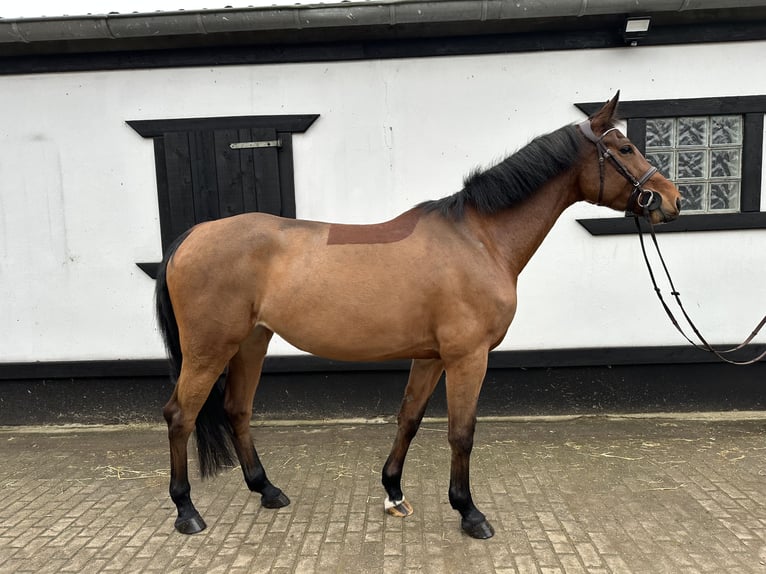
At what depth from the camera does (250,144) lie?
421 cm

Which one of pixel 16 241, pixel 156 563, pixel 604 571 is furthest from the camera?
pixel 16 241

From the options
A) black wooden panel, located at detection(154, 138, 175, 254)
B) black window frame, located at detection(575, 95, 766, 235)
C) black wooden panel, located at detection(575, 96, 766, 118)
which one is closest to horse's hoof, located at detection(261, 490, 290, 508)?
black wooden panel, located at detection(154, 138, 175, 254)

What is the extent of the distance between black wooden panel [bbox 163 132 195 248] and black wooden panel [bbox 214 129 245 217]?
0.26m

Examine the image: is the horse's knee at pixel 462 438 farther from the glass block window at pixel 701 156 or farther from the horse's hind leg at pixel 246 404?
the glass block window at pixel 701 156

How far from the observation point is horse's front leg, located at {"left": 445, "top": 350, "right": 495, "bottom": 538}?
263 cm

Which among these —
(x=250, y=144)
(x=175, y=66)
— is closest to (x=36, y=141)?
(x=175, y=66)

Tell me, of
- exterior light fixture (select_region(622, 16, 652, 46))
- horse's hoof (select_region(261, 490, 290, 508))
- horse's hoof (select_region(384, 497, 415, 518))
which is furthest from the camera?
exterior light fixture (select_region(622, 16, 652, 46))

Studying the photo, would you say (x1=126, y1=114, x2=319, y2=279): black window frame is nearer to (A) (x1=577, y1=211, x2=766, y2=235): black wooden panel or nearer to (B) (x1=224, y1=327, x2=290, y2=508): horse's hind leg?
(B) (x1=224, y1=327, x2=290, y2=508): horse's hind leg

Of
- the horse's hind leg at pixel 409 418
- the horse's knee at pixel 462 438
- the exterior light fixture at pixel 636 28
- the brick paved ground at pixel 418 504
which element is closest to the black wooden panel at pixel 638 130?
the exterior light fixture at pixel 636 28

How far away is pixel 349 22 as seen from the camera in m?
3.81

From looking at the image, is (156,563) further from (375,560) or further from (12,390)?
(12,390)

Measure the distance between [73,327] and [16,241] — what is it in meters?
0.91

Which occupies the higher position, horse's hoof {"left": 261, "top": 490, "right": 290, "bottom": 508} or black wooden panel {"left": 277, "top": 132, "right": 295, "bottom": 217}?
black wooden panel {"left": 277, "top": 132, "right": 295, "bottom": 217}

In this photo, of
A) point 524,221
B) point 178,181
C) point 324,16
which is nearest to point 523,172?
point 524,221
